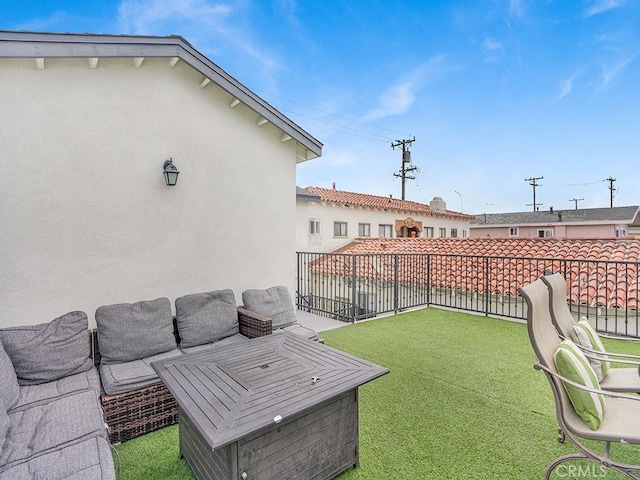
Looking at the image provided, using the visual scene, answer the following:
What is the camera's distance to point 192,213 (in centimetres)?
478

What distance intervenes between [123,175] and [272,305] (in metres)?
2.67

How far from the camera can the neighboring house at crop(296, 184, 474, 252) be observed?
11.9 meters

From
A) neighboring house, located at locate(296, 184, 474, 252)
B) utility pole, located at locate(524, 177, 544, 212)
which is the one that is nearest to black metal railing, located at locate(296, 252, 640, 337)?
neighboring house, located at locate(296, 184, 474, 252)

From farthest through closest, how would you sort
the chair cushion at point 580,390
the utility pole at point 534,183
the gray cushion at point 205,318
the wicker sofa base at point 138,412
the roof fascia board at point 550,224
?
the utility pole at point 534,183 → the roof fascia board at point 550,224 → the gray cushion at point 205,318 → the wicker sofa base at point 138,412 → the chair cushion at point 580,390

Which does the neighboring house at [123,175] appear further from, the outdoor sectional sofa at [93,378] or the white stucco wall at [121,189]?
the outdoor sectional sofa at [93,378]

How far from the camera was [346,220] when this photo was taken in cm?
1437

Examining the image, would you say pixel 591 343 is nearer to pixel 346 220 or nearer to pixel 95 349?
pixel 95 349

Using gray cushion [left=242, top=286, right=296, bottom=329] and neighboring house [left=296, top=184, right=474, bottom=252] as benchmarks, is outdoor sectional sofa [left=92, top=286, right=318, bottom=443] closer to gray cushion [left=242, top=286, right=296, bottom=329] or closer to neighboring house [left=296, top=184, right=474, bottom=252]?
gray cushion [left=242, top=286, right=296, bottom=329]

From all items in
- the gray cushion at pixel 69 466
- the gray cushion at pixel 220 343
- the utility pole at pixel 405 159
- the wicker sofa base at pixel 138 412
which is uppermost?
the utility pole at pixel 405 159

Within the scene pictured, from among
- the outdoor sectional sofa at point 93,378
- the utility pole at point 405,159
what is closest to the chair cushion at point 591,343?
the outdoor sectional sofa at point 93,378

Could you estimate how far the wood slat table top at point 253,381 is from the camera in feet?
6.01

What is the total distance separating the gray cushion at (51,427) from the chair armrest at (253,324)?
176 centimetres

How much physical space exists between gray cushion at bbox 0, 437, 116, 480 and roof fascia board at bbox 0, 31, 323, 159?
377cm

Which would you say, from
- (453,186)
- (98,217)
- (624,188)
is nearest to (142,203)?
(98,217)
